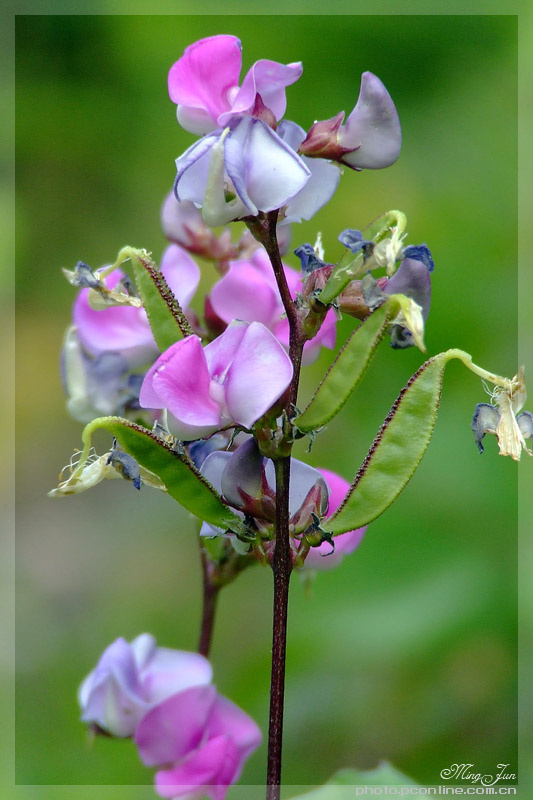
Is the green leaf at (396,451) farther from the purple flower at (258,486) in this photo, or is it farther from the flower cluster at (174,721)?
the flower cluster at (174,721)

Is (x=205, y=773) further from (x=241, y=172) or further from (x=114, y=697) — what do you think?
(x=241, y=172)

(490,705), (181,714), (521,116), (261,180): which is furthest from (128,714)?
(521,116)

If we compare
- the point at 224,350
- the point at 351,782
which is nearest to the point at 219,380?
the point at 224,350

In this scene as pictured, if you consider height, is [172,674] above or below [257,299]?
below

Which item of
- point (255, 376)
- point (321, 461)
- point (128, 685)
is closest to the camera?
point (255, 376)

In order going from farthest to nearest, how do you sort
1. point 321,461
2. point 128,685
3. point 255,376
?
point 321,461 → point 128,685 → point 255,376

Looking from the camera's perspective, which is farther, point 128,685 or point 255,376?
point 128,685
